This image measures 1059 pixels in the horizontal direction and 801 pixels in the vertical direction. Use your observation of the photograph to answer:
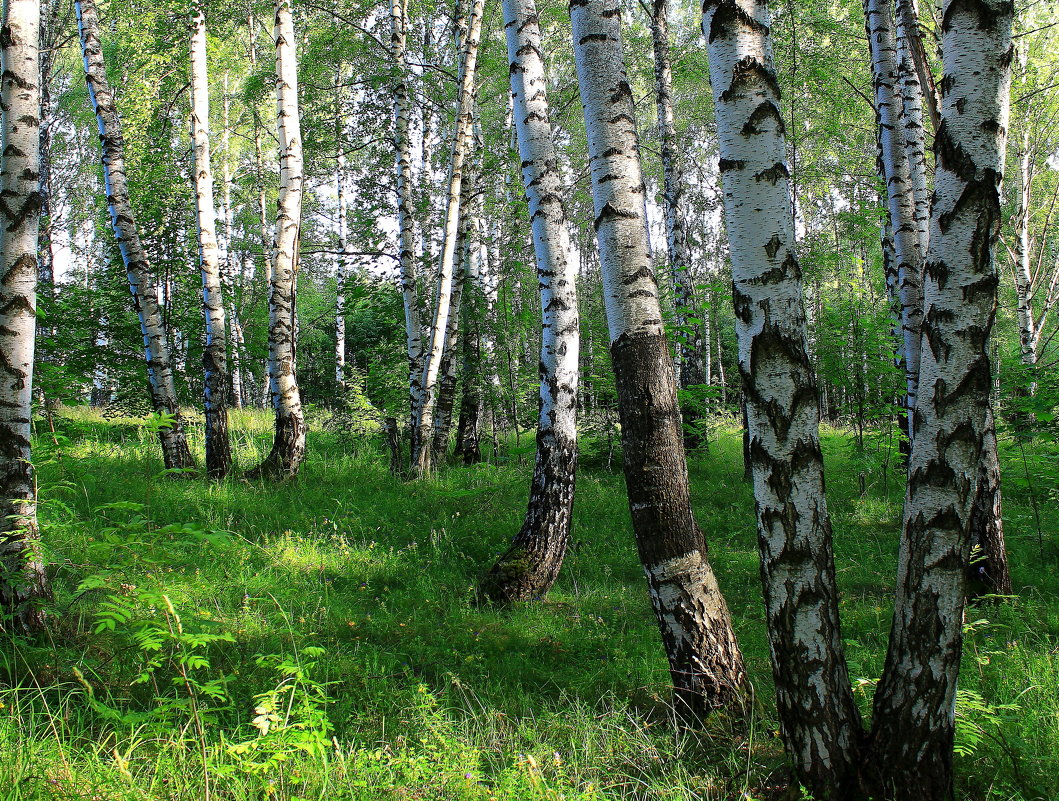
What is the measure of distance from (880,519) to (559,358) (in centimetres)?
445

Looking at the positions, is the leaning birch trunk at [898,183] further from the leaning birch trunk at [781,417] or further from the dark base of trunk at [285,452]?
the dark base of trunk at [285,452]

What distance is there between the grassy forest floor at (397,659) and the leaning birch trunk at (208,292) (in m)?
0.88

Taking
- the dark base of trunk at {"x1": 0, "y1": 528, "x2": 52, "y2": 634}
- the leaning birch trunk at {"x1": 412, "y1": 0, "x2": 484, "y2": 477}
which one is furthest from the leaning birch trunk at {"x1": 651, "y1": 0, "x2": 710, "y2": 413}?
the dark base of trunk at {"x1": 0, "y1": 528, "x2": 52, "y2": 634}

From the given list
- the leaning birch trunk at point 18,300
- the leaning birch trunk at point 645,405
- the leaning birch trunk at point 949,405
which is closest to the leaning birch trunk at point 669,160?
the leaning birch trunk at point 645,405

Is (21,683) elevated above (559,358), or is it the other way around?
(559,358)

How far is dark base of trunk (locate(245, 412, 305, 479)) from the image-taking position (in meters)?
7.13

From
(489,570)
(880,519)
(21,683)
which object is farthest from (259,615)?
(880,519)

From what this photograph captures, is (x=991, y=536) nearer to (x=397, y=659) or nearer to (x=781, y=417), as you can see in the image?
(x=781, y=417)

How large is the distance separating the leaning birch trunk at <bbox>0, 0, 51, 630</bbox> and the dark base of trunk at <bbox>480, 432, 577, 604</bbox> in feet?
9.13

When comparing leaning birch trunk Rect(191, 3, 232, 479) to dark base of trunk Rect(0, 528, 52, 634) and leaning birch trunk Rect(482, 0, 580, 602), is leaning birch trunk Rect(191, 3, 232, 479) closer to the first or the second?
dark base of trunk Rect(0, 528, 52, 634)

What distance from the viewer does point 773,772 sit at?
91.3 inches

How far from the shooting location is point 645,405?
2.95 meters

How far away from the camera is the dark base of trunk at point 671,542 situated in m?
2.81

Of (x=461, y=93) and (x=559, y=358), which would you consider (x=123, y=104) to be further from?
(x=559, y=358)
